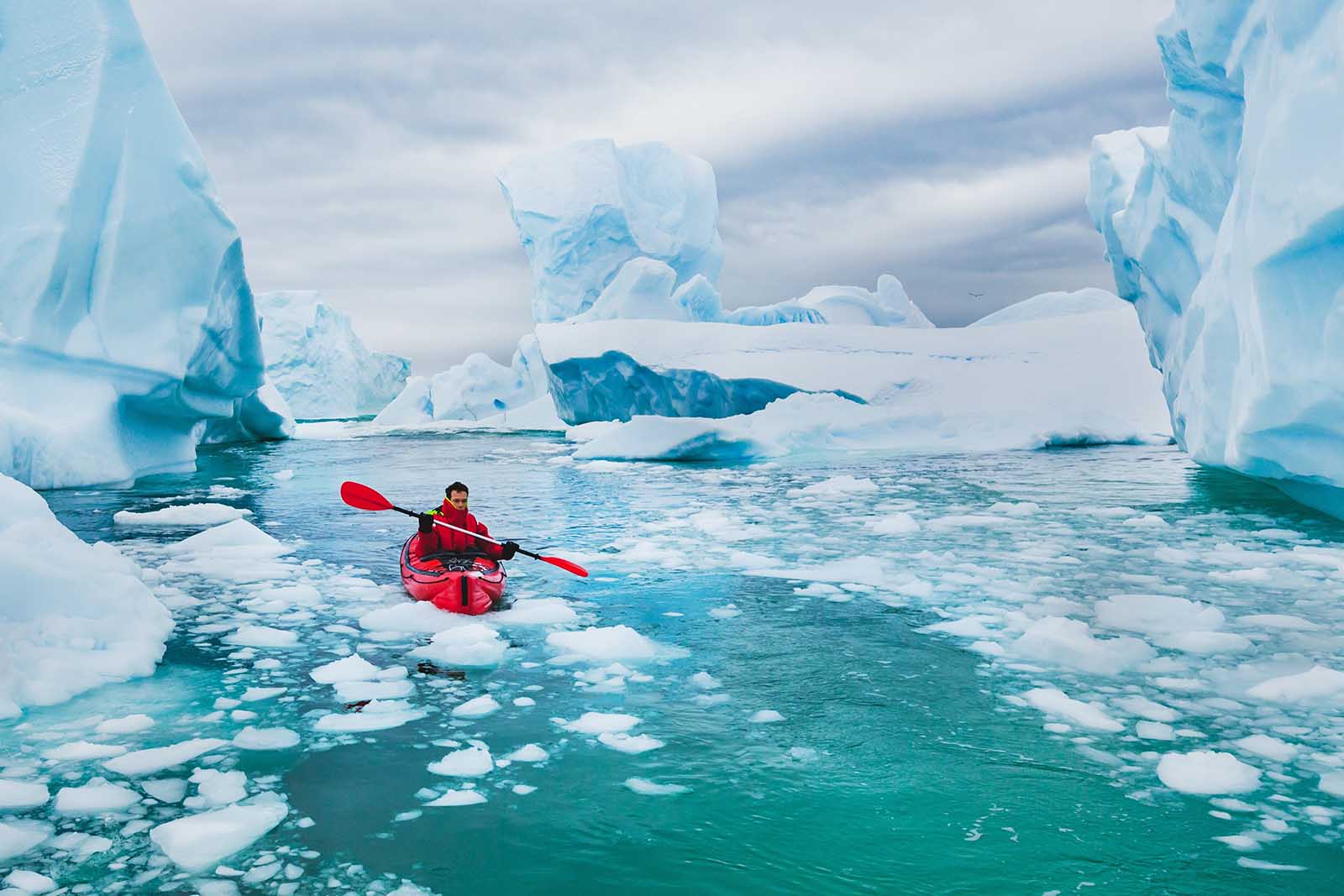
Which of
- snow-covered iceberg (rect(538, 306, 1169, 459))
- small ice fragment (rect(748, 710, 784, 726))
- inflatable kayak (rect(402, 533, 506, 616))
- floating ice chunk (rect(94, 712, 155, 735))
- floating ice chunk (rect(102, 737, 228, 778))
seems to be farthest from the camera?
snow-covered iceberg (rect(538, 306, 1169, 459))

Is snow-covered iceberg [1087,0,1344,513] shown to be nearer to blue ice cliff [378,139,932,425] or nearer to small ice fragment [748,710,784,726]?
small ice fragment [748,710,784,726]

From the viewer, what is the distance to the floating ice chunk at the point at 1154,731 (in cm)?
331

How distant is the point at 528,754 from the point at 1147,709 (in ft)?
7.30

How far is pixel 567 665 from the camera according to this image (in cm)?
427

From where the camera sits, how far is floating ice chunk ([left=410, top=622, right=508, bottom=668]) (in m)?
4.36

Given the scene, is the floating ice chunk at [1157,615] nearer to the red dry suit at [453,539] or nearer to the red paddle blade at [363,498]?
the red dry suit at [453,539]

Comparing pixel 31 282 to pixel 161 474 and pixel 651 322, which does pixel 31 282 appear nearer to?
pixel 161 474

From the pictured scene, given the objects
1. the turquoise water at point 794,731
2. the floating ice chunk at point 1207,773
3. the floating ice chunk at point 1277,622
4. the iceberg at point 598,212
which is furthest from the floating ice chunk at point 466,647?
the iceberg at point 598,212

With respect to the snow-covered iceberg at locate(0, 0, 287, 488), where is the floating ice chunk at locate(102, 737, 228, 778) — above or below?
below

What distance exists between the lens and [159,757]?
125 inches

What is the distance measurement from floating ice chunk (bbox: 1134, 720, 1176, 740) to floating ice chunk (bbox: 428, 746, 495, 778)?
218 centimetres

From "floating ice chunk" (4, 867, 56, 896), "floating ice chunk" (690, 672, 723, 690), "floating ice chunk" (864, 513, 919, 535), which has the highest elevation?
"floating ice chunk" (864, 513, 919, 535)

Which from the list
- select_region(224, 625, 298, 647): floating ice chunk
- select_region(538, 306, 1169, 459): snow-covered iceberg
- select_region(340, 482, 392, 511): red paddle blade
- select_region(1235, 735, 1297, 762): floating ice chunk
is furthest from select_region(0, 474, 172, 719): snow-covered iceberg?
select_region(538, 306, 1169, 459): snow-covered iceberg

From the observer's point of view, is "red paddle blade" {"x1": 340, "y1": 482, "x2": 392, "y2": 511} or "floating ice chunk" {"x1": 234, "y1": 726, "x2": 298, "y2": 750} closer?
"floating ice chunk" {"x1": 234, "y1": 726, "x2": 298, "y2": 750}
